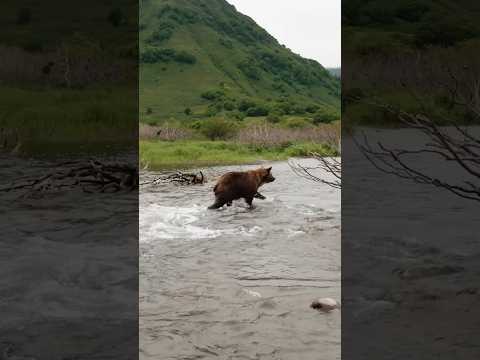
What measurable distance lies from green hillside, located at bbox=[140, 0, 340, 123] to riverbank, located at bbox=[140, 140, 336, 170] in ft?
75.5

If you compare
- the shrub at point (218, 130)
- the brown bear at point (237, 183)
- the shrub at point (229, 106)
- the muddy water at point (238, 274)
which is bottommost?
the muddy water at point (238, 274)

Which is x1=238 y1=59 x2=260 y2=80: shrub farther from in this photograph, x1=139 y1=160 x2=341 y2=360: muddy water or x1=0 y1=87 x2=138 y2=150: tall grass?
x1=0 y1=87 x2=138 y2=150: tall grass

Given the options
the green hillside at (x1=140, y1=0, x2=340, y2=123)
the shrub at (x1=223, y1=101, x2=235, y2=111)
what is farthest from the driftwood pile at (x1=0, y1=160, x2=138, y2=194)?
the shrub at (x1=223, y1=101, x2=235, y2=111)

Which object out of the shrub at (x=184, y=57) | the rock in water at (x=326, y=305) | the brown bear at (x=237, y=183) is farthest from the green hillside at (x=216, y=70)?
the rock in water at (x=326, y=305)

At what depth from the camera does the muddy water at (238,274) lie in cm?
666

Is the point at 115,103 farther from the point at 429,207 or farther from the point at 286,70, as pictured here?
the point at 286,70

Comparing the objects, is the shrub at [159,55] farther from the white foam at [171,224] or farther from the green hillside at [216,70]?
the white foam at [171,224]

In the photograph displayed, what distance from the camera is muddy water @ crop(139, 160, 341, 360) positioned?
6.66 m

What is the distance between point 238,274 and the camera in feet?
47.1

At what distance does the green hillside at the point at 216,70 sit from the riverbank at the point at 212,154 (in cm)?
2301

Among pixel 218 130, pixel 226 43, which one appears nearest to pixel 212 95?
pixel 226 43

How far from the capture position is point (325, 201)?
19.5 metres

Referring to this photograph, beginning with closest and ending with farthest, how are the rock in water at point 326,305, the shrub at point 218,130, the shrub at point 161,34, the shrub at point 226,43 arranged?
the rock in water at point 326,305 < the shrub at point 218,130 < the shrub at point 161,34 < the shrub at point 226,43

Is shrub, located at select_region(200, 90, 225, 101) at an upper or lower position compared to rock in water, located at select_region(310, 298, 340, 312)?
upper
